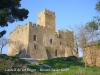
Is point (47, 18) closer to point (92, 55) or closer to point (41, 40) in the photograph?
point (41, 40)

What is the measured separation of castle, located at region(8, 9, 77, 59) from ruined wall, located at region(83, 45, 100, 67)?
51.6 feet

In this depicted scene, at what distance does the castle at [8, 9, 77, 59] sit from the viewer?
116ft

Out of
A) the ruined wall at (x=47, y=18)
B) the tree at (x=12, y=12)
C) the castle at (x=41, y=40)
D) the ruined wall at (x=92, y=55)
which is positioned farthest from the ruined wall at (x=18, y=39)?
the tree at (x=12, y=12)

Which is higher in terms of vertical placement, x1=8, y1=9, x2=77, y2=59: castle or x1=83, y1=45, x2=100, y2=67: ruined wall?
x1=8, y1=9, x2=77, y2=59: castle

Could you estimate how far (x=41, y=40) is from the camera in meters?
37.6

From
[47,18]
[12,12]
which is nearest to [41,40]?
[47,18]

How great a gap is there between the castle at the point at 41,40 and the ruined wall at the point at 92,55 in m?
15.7

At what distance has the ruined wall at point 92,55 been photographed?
1733 cm

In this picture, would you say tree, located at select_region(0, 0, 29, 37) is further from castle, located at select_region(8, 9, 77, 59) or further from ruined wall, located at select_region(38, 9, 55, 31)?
ruined wall, located at select_region(38, 9, 55, 31)

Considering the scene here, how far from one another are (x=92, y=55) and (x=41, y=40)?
820 inches

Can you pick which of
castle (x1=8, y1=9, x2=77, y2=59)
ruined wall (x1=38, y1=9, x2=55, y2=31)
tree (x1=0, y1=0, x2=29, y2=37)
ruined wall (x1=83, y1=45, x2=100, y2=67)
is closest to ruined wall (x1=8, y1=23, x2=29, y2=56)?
castle (x1=8, y1=9, x2=77, y2=59)

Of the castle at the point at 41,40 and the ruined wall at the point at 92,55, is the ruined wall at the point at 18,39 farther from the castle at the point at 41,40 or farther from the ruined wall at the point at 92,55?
the ruined wall at the point at 92,55

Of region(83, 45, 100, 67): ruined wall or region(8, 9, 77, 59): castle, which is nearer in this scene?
region(83, 45, 100, 67): ruined wall

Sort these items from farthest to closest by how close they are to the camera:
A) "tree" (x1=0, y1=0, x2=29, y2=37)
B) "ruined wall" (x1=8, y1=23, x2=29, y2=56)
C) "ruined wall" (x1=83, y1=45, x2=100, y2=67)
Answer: "ruined wall" (x1=8, y1=23, x2=29, y2=56) < "ruined wall" (x1=83, y1=45, x2=100, y2=67) < "tree" (x1=0, y1=0, x2=29, y2=37)
